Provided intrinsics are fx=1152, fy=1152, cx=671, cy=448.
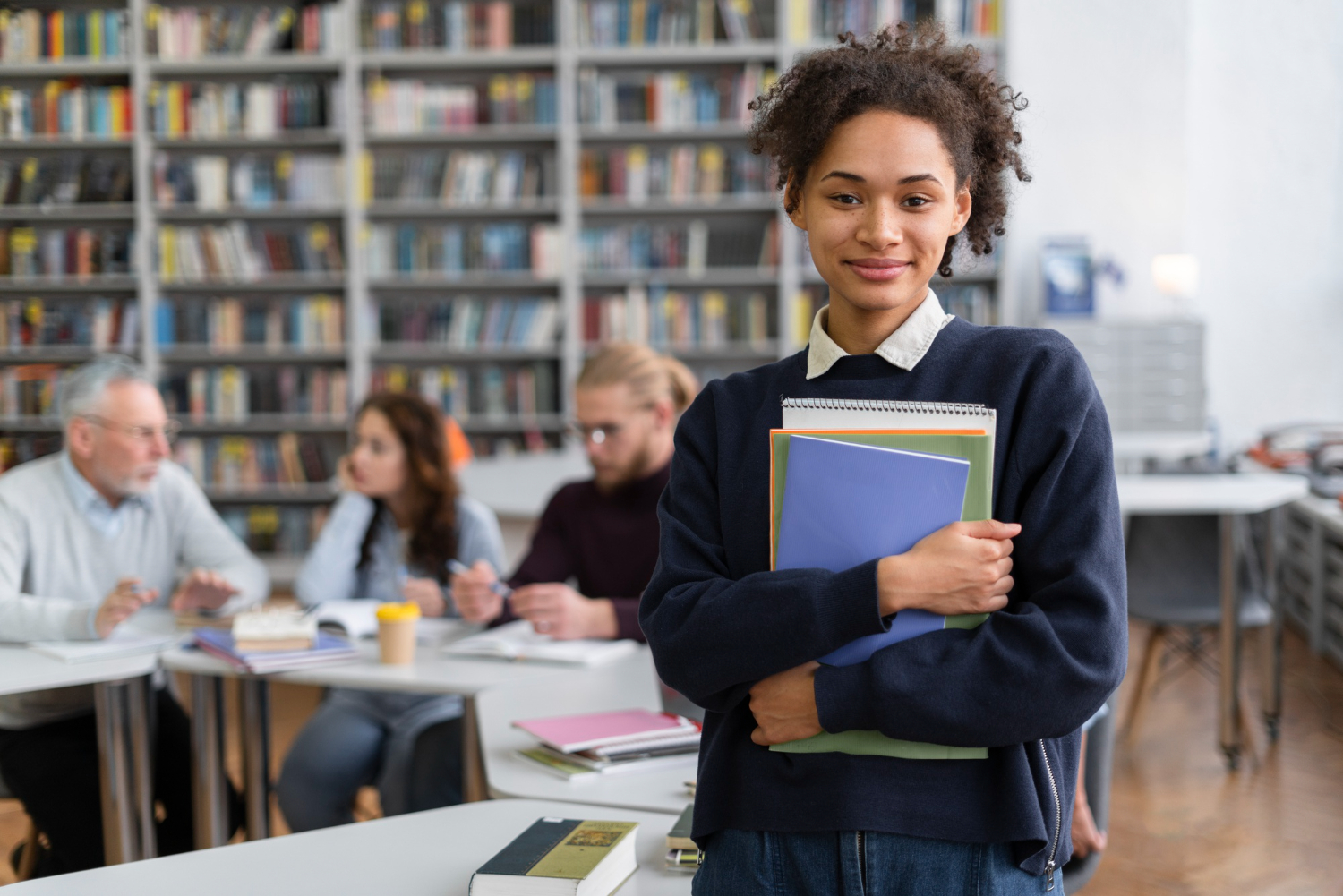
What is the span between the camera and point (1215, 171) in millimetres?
5930

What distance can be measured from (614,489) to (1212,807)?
1.89 meters

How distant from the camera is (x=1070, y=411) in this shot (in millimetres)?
910

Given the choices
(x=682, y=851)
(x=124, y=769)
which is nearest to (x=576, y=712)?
(x=682, y=851)

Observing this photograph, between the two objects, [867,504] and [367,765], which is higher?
[867,504]

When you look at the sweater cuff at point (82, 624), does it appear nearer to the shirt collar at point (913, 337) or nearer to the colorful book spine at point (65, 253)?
the shirt collar at point (913, 337)

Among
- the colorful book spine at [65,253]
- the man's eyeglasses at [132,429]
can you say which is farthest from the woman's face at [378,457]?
the colorful book spine at [65,253]

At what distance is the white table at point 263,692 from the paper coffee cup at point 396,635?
0.7 inches

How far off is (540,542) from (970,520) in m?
1.69

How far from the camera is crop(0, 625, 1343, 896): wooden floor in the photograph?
2648 mm

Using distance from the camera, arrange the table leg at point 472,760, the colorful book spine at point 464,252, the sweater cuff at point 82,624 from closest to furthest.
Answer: the table leg at point 472,760 < the sweater cuff at point 82,624 < the colorful book spine at point 464,252

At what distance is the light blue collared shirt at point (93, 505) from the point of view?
2.40 meters

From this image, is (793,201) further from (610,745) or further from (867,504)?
(610,745)

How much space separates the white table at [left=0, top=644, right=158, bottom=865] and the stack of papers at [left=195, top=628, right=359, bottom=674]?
0.10 m

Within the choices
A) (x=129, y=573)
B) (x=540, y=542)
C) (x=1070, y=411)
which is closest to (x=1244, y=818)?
(x=540, y=542)
